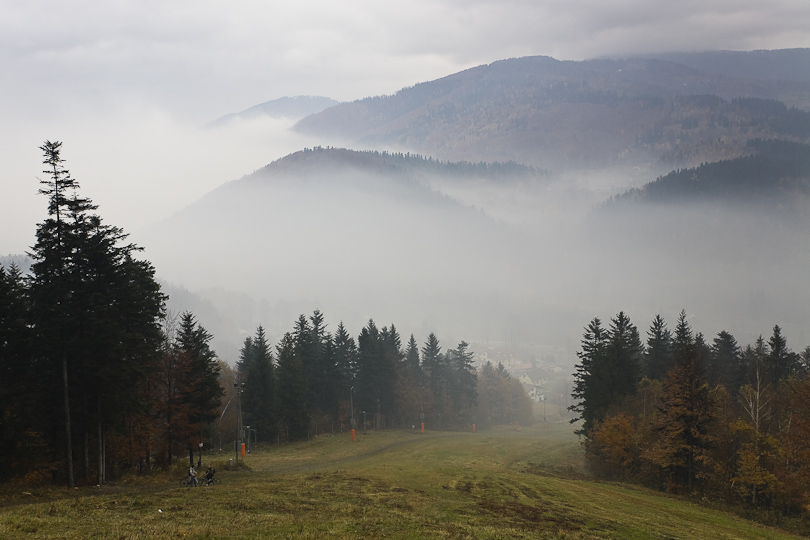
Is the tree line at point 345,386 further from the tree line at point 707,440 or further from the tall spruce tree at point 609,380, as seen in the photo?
the tree line at point 707,440

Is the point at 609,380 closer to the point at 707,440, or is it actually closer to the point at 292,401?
the point at 707,440

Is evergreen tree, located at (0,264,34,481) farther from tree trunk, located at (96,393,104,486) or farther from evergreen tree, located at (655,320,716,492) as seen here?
evergreen tree, located at (655,320,716,492)

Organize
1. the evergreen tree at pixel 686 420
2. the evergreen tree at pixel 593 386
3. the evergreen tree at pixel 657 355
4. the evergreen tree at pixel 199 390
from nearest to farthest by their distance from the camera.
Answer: the evergreen tree at pixel 686 420 < the evergreen tree at pixel 199 390 < the evergreen tree at pixel 593 386 < the evergreen tree at pixel 657 355

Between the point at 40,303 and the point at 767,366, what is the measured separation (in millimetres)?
89152

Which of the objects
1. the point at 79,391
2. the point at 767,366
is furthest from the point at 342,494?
the point at 767,366

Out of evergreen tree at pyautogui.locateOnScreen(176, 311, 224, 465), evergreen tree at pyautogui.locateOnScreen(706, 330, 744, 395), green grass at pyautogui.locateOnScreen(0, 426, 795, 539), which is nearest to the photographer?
green grass at pyautogui.locateOnScreen(0, 426, 795, 539)

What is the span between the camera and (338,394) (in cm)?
9744

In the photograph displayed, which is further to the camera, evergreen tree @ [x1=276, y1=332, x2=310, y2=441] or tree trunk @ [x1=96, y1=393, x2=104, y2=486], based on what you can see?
evergreen tree @ [x1=276, y1=332, x2=310, y2=441]

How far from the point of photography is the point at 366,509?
30250mm

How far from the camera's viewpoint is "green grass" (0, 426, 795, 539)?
2334cm

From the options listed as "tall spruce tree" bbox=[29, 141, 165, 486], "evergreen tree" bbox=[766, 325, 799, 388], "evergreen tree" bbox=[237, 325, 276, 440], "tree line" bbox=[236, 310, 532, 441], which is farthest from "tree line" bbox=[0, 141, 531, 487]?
"evergreen tree" bbox=[766, 325, 799, 388]

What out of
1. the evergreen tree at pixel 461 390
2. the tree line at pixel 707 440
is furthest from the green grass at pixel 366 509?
the evergreen tree at pixel 461 390

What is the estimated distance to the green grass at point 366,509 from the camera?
23.3 m

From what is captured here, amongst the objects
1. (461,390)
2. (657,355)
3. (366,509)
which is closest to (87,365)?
(366,509)
